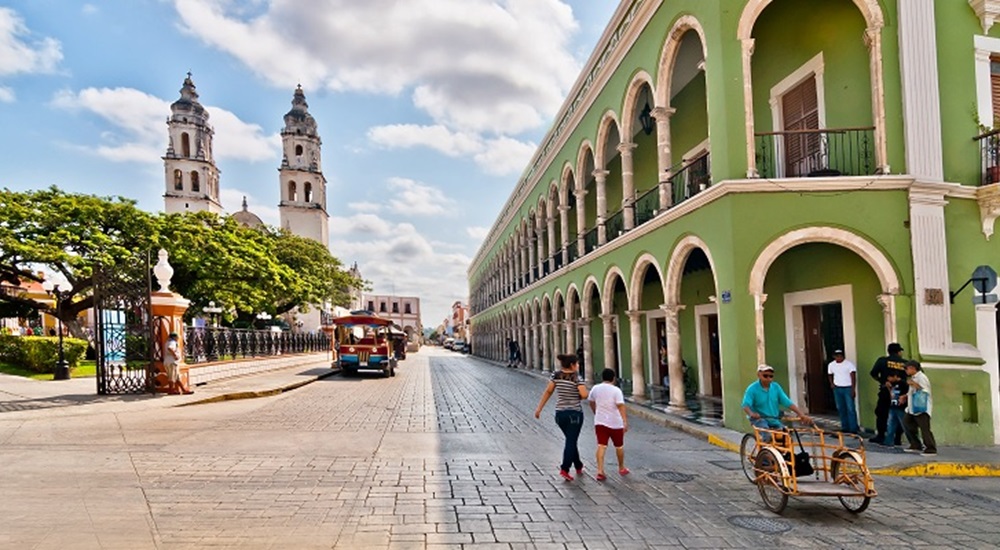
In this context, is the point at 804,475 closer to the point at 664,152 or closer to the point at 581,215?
the point at 664,152

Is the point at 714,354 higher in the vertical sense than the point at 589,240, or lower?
lower

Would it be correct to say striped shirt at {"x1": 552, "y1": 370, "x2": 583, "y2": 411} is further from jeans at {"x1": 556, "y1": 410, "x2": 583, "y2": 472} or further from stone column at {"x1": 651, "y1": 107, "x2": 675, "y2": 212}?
stone column at {"x1": 651, "y1": 107, "x2": 675, "y2": 212}

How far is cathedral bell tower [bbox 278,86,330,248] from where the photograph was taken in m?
67.3

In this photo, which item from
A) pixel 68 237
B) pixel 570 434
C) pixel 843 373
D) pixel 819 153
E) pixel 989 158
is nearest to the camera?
pixel 570 434

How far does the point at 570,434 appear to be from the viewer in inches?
301

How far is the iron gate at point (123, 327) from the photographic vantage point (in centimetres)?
1515

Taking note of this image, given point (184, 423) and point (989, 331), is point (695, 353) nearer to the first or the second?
point (989, 331)

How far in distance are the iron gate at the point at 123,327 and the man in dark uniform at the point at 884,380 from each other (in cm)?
1626

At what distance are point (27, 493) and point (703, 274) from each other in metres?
15.0

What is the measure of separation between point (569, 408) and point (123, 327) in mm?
13051

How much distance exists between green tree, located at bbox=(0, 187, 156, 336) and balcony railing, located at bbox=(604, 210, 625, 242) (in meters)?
19.0

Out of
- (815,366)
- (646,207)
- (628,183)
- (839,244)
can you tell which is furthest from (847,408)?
(646,207)

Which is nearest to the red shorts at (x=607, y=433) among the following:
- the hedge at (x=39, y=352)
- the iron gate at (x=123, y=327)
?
the iron gate at (x=123, y=327)

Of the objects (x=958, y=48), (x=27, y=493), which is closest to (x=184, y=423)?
(x=27, y=493)
